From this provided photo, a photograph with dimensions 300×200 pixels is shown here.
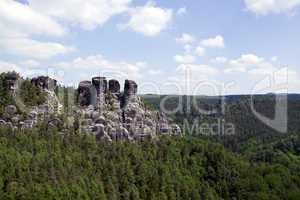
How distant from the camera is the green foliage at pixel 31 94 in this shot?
112 meters

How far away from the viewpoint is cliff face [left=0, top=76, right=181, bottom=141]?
107 metres

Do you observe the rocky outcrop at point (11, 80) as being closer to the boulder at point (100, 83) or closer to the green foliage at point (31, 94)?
the green foliage at point (31, 94)

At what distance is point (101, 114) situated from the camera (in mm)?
114750

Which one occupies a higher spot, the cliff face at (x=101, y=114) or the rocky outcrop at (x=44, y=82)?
the rocky outcrop at (x=44, y=82)

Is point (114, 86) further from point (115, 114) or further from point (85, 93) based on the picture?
point (115, 114)

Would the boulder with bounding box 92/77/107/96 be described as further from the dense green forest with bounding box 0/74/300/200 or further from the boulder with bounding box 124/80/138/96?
the dense green forest with bounding box 0/74/300/200

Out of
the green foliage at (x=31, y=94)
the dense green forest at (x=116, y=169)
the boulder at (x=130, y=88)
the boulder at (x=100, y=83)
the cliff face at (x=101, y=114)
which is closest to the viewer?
the dense green forest at (x=116, y=169)

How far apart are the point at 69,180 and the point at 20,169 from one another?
9372 millimetres

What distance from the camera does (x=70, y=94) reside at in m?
136

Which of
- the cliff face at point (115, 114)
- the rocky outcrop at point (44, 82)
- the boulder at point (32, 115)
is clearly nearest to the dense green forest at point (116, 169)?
the rocky outcrop at point (44, 82)

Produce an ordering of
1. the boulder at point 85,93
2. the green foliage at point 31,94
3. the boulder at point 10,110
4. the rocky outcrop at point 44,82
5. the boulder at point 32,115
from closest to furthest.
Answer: the boulder at point 32,115 → the boulder at point 10,110 → the green foliage at point 31,94 → the rocky outcrop at point 44,82 → the boulder at point 85,93


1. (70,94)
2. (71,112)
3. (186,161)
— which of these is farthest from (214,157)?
(70,94)

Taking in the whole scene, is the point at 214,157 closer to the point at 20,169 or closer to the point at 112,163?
the point at 112,163

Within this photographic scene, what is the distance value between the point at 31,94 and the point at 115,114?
22672 millimetres
